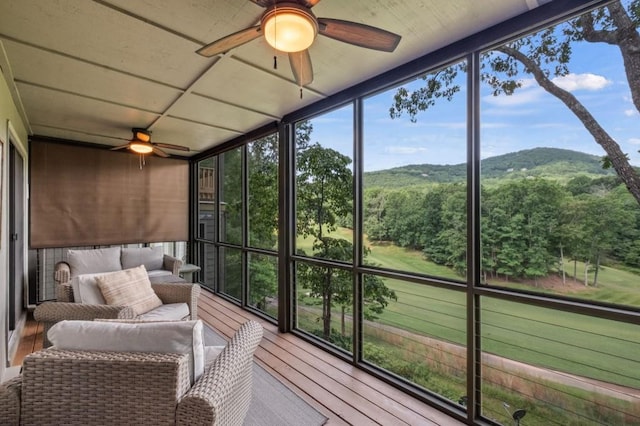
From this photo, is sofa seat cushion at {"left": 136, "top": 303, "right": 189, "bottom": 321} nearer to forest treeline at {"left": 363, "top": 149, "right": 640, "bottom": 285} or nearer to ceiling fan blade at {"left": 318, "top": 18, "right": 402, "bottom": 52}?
forest treeline at {"left": 363, "top": 149, "right": 640, "bottom": 285}

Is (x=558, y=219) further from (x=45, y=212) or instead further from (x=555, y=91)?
(x=45, y=212)

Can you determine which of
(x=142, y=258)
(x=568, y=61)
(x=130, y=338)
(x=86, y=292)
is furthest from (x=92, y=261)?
(x=568, y=61)

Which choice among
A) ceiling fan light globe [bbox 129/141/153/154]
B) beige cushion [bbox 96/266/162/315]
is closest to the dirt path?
beige cushion [bbox 96/266/162/315]

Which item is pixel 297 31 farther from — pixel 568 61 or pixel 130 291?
pixel 130 291

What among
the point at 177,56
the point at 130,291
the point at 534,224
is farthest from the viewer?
the point at 130,291

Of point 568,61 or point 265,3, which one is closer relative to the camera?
point 265,3

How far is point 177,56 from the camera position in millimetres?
2225

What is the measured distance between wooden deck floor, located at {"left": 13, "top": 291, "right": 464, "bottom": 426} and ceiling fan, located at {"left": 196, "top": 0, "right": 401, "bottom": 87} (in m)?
2.36

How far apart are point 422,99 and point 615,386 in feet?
7.68

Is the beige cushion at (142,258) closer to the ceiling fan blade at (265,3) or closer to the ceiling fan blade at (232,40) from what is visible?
the ceiling fan blade at (232,40)

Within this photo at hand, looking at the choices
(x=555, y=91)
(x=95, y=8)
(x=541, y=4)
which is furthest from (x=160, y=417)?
(x=541, y=4)

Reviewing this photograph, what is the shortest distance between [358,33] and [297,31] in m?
0.31

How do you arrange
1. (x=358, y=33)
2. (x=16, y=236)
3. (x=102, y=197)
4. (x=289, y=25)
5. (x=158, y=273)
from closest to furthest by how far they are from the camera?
(x=289, y=25), (x=358, y=33), (x=16, y=236), (x=158, y=273), (x=102, y=197)

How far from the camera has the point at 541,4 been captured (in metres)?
1.73
